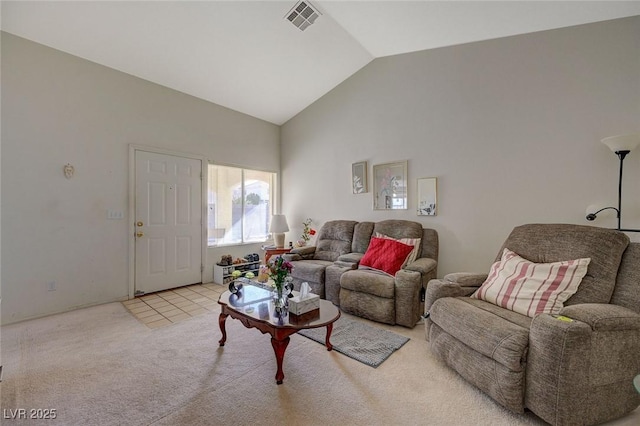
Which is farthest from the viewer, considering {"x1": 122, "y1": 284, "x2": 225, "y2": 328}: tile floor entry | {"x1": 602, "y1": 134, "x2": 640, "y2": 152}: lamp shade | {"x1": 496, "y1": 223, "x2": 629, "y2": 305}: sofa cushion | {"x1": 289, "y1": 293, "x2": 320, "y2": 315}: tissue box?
{"x1": 122, "y1": 284, "x2": 225, "y2": 328}: tile floor entry

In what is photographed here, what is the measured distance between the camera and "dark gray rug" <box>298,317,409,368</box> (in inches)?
83.9

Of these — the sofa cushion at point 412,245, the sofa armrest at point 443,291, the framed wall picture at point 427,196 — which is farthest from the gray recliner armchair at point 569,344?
the framed wall picture at point 427,196

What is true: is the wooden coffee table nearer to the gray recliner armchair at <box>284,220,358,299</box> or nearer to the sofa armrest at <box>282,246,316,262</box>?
the gray recliner armchair at <box>284,220,358,299</box>

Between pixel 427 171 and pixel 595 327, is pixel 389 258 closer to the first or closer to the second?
pixel 427 171

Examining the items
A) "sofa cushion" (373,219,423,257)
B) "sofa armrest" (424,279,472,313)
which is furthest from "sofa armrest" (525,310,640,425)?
"sofa cushion" (373,219,423,257)

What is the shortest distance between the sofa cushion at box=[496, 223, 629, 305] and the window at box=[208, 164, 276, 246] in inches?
154

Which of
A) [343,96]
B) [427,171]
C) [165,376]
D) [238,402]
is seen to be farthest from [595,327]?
[343,96]

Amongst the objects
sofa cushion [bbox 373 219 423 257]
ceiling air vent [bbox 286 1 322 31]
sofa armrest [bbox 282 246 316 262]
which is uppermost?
ceiling air vent [bbox 286 1 322 31]

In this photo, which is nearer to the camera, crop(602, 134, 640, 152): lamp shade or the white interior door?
crop(602, 134, 640, 152): lamp shade

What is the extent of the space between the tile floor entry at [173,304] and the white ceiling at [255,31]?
112 inches

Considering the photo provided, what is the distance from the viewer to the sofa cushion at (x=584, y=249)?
1733mm

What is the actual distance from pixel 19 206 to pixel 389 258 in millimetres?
3833

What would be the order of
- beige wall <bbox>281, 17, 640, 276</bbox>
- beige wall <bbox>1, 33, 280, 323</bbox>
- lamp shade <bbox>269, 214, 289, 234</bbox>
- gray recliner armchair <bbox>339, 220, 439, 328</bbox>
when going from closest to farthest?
beige wall <bbox>281, 17, 640, 276</bbox> → gray recliner armchair <bbox>339, 220, 439, 328</bbox> → beige wall <bbox>1, 33, 280, 323</bbox> → lamp shade <bbox>269, 214, 289, 234</bbox>

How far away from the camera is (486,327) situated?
1625mm
